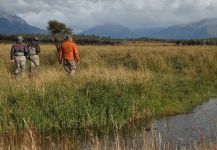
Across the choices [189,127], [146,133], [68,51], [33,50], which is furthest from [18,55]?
[146,133]

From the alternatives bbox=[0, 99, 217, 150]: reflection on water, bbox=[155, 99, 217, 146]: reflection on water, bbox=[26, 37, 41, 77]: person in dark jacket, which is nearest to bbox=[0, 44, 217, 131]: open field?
bbox=[0, 99, 217, 150]: reflection on water

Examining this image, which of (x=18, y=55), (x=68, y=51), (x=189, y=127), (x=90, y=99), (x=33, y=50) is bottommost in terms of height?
(x=189, y=127)

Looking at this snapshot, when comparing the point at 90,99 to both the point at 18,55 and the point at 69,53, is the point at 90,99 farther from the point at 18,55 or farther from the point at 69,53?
the point at 18,55

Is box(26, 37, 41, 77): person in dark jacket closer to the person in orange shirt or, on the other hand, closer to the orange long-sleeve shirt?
the person in orange shirt

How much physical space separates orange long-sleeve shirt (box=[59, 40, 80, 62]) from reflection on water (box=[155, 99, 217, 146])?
5.51 metres

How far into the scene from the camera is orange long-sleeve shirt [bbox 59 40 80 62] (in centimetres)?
1944

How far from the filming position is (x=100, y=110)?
1440cm

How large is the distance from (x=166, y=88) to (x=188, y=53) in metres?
10.7

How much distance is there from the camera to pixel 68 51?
1958cm

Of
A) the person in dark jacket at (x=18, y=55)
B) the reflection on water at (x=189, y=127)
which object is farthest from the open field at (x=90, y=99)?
the person in dark jacket at (x=18, y=55)

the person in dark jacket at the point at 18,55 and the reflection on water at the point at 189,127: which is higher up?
the person in dark jacket at the point at 18,55

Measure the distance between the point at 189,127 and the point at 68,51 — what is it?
24.9ft

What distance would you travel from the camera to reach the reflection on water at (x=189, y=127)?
37.4ft

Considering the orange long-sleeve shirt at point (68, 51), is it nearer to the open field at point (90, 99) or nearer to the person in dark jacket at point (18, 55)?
the open field at point (90, 99)
